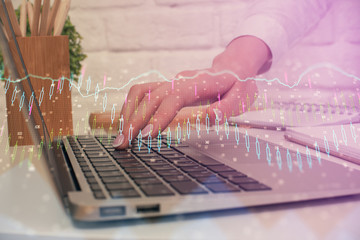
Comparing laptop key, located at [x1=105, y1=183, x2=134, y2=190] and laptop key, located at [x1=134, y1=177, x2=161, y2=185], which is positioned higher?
laptop key, located at [x1=105, y1=183, x2=134, y2=190]

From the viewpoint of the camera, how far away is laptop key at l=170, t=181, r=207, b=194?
0.82 feet

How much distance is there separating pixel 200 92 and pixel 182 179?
1.07ft

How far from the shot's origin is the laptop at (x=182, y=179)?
0.77 feet

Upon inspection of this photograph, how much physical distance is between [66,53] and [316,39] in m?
0.55

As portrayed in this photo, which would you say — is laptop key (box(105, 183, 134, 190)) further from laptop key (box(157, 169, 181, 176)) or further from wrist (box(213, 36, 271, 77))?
wrist (box(213, 36, 271, 77))

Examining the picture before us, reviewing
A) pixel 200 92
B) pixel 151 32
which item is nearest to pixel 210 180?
pixel 200 92

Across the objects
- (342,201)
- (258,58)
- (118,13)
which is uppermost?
(118,13)

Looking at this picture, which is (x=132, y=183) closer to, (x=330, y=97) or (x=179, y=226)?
(x=179, y=226)

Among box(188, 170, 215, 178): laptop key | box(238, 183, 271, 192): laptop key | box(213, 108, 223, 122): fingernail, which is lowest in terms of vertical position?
box(238, 183, 271, 192): laptop key

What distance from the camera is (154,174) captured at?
0.30 metres

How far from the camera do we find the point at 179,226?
0.76ft

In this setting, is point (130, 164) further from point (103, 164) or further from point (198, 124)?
point (198, 124)

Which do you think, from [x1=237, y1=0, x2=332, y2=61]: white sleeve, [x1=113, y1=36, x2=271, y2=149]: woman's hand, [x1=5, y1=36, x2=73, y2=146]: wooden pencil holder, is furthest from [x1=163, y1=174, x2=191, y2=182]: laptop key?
[x1=237, y1=0, x2=332, y2=61]: white sleeve

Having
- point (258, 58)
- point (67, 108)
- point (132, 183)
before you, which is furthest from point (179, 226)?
point (258, 58)
